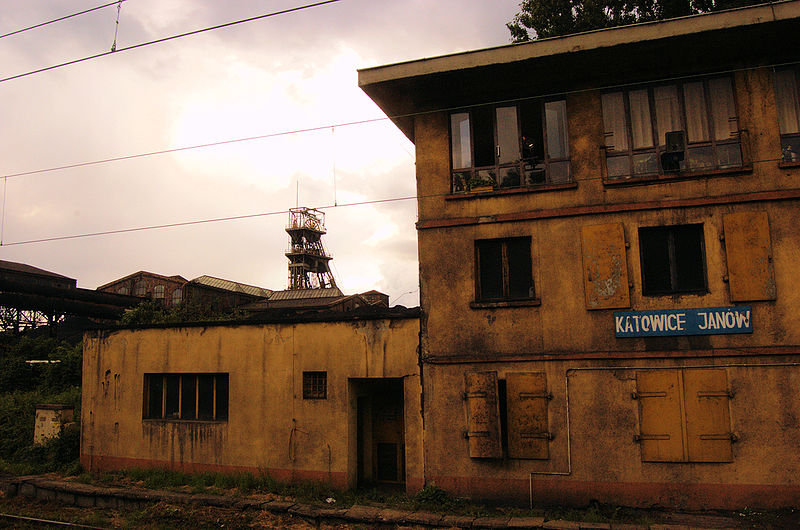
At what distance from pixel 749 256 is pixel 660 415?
3.48 m

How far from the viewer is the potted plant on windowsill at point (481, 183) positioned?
481 inches

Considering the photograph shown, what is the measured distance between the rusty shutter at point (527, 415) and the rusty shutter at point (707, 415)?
262 centimetres

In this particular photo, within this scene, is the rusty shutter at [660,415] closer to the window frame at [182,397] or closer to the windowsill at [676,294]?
the windowsill at [676,294]

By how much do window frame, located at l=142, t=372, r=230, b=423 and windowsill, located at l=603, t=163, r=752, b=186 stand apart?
10.3 meters

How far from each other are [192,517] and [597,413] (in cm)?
837

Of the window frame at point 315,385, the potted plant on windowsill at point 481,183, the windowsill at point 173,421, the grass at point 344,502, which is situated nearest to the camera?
the grass at point 344,502

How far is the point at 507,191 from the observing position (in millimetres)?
11969

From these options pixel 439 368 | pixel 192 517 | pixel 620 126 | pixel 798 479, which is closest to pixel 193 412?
pixel 192 517

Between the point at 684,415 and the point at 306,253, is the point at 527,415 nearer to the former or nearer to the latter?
the point at 684,415

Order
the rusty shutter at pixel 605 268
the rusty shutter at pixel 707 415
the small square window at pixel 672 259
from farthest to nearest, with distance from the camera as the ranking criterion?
the rusty shutter at pixel 605 268 → the small square window at pixel 672 259 → the rusty shutter at pixel 707 415

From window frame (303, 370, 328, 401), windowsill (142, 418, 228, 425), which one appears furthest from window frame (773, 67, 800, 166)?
windowsill (142, 418, 228, 425)

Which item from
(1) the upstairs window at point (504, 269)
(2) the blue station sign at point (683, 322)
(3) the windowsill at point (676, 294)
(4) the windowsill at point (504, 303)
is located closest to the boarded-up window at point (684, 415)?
(2) the blue station sign at point (683, 322)

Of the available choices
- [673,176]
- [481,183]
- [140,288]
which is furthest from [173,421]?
[140,288]

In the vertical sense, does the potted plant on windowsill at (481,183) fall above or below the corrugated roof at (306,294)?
below
